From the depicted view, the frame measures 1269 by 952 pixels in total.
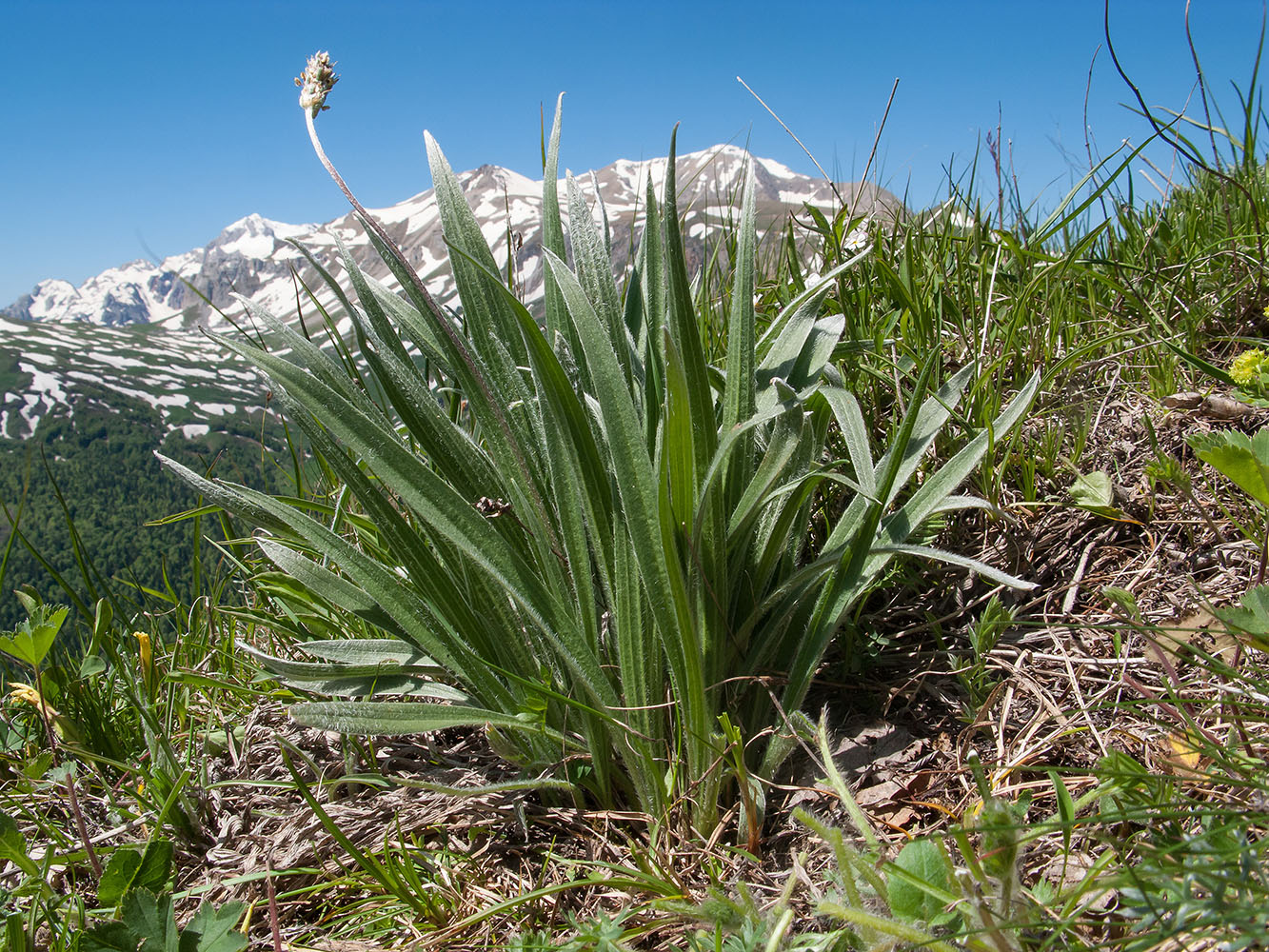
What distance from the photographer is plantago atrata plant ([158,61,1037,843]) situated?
1.09m

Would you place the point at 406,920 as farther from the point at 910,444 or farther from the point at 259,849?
the point at 910,444

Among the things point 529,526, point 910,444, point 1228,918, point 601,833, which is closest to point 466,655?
point 529,526

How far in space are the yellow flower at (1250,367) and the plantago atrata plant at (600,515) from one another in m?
0.58

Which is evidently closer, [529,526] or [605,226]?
[529,526]

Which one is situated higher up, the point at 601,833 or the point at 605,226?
the point at 605,226

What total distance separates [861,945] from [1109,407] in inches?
56.4

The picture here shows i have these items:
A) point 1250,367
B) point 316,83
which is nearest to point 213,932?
point 316,83

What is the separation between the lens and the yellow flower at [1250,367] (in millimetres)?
1496

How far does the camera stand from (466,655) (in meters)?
1.26

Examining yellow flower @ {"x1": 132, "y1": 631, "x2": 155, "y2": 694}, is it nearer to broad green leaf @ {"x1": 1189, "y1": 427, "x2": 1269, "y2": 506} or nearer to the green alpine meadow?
the green alpine meadow

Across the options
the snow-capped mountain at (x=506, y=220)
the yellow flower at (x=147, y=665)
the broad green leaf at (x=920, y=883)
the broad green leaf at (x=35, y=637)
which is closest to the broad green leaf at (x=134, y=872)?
the broad green leaf at (x=35, y=637)

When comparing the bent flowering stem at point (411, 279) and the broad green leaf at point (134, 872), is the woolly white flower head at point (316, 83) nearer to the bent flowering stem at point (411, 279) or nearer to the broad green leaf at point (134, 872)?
Result: the bent flowering stem at point (411, 279)

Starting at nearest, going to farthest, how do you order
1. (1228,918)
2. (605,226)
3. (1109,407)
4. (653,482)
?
(1228,918), (653,482), (605,226), (1109,407)

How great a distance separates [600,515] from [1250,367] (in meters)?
1.33
